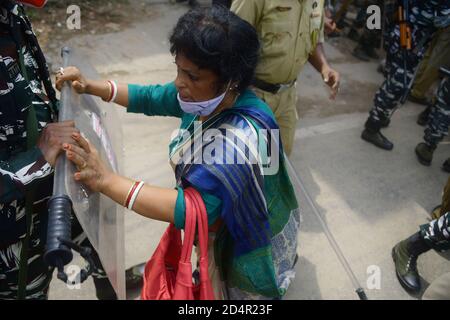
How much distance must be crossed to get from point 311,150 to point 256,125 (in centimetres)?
256

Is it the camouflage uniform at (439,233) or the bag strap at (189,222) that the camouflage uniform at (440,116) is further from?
the bag strap at (189,222)

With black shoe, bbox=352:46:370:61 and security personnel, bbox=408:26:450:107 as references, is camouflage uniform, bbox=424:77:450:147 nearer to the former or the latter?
security personnel, bbox=408:26:450:107

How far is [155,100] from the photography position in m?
1.77

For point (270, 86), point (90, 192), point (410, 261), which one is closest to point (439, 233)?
point (410, 261)

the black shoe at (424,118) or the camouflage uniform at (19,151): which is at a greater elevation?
the camouflage uniform at (19,151)

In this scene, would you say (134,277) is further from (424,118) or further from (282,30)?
(424,118)

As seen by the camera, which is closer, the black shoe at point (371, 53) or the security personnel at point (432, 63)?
the security personnel at point (432, 63)

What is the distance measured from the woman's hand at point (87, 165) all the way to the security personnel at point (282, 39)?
123cm

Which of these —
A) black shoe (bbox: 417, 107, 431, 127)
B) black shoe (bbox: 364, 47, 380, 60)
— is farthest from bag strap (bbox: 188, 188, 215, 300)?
black shoe (bbox: 364, 47, 380, 60)

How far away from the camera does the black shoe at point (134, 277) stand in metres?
2.44

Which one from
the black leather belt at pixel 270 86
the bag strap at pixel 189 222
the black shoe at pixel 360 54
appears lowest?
the black shoe at pixel 360 54

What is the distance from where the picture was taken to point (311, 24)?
8.19 feet

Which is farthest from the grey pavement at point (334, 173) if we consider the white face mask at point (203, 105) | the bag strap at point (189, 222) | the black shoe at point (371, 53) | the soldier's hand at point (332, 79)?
the white face mask at point (203, 105)
